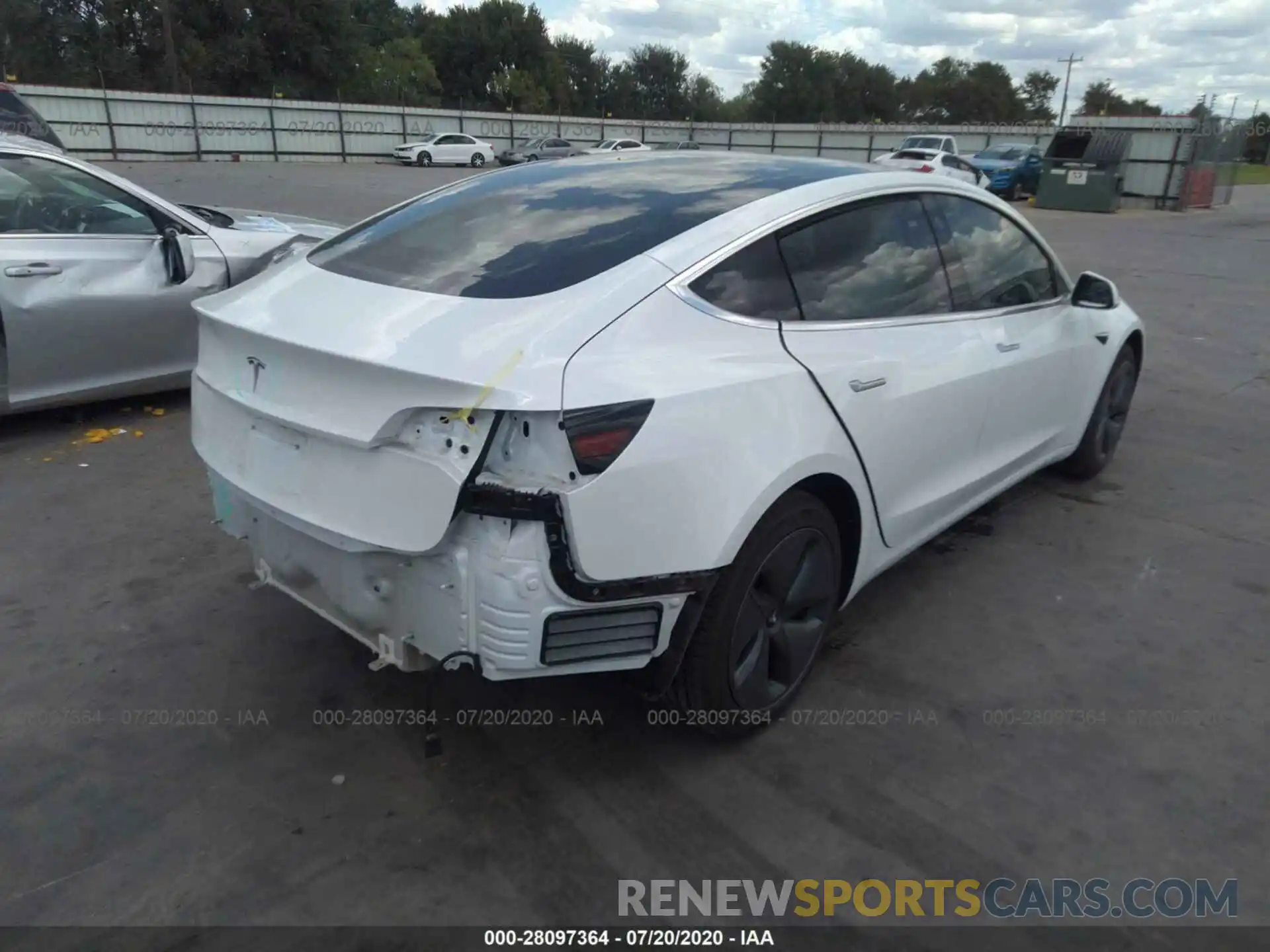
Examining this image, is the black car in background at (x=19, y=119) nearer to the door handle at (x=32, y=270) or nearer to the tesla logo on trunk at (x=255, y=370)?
the door handle at (x=32, y=270)

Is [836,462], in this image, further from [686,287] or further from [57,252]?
[57,252]

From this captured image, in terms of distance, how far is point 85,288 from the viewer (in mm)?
5277

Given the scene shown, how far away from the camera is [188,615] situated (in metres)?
3.58

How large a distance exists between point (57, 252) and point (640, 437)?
4515 mm

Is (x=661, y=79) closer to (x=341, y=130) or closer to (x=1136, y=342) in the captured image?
(x=341, y=130)

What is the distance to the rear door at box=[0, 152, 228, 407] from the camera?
5133mm

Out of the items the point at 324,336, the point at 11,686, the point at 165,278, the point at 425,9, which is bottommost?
the point at 11,686

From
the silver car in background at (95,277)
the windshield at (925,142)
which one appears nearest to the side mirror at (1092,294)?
the silver car in background at (95,277)

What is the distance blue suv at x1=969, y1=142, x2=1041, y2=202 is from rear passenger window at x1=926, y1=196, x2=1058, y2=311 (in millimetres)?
23979

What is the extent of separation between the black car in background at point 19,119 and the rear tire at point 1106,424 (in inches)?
493

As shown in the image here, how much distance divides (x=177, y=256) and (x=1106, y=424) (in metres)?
5.20

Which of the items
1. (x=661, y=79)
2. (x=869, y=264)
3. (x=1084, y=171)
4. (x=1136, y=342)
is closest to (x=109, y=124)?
(x=1084, y=171)

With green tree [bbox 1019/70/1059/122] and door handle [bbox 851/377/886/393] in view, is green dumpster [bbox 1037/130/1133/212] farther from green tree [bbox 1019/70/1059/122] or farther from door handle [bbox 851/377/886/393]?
green tree [bbox 1019/70/1059/122]

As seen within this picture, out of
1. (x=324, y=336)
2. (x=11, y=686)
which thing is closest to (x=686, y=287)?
(x=324, y=336)
